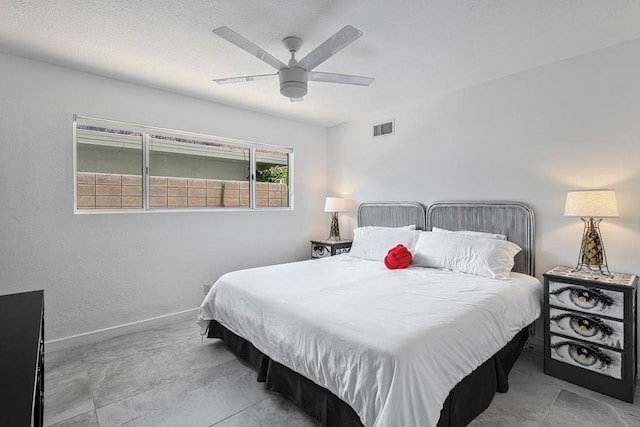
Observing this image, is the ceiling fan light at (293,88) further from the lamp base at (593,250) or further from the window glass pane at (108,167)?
the lamp base at (593,250)

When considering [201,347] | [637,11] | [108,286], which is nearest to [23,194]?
[108,286]

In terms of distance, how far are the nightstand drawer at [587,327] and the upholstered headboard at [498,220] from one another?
0.61 metres

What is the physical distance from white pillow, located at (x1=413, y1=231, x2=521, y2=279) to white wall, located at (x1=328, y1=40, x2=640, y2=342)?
1.54ft

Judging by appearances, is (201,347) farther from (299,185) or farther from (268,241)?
(299,185)

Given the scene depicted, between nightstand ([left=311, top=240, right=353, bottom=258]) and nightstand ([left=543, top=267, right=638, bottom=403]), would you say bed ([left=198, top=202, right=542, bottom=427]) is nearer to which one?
nightstand ([left=543, top=267, right=638, bottom=403])

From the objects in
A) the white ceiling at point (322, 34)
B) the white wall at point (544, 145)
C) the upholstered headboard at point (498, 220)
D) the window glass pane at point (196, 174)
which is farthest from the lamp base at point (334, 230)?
the white ceiling at point (322, 34)

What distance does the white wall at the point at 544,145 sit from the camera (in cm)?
247

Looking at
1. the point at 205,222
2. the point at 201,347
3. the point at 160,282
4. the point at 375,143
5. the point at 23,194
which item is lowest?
the point at 201,347

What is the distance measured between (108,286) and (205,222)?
→ 3.83 ft

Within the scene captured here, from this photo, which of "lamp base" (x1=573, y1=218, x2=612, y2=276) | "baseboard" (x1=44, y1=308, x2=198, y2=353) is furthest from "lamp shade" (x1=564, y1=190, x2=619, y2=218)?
"baseboard" (x1=44, y1=308, x2=198, y2=353)

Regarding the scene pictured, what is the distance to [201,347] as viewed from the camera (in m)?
2.91

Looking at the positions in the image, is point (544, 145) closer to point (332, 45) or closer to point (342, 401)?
point (332, 45)

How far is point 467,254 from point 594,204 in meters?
0.98

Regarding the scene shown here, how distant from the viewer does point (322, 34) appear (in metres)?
2.29
